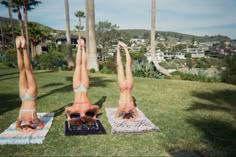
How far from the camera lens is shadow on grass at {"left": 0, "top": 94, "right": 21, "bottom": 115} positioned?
8.12m

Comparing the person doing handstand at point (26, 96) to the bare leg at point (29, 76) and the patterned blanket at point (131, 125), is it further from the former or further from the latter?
the patterned blanket at point (131, 125)

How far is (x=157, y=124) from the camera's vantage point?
6625mm

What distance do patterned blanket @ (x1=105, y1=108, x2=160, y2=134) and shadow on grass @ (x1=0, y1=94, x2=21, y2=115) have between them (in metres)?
3.59

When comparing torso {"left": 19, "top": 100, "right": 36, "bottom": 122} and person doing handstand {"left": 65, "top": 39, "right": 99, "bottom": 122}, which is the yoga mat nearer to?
person doing handstand {"left": 65, "top": 39, "right": 99, "bottom": 122}

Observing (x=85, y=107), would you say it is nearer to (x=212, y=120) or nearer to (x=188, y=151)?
(x=188, y=151)

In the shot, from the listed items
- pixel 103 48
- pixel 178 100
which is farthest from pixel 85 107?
pixel 103 48

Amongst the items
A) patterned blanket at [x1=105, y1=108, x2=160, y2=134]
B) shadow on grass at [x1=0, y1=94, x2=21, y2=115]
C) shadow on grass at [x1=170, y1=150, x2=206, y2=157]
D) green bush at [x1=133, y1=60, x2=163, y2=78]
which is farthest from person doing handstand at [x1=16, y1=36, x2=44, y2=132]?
green bush at [x1=133, y1=60, x2=163, y2=78]

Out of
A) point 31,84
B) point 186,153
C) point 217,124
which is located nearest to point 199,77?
point 217,124

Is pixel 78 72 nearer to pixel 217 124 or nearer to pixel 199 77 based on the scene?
pixel 217 124

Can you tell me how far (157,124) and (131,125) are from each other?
0.79 meters

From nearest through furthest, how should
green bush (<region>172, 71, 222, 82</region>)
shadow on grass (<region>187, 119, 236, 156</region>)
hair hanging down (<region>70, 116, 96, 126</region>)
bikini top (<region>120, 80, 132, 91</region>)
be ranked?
shadow on grass (<region>187, 119, 236, 156</region>) < hair hanging down (<region>70, 116, 96, 126</region>) < bikini top (<region>120, 80, 132, 91</region>) < green bush (<region>172, 71, 222, 82</region>)

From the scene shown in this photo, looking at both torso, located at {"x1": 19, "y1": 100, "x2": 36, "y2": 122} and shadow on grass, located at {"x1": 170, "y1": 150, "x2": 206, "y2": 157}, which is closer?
shadow on grass, located at {"x1": 170, "y1": 150, "x2": 206, "y2": 157}

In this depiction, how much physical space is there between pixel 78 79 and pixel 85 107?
2.60ft

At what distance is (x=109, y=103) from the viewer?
9.11 metres
